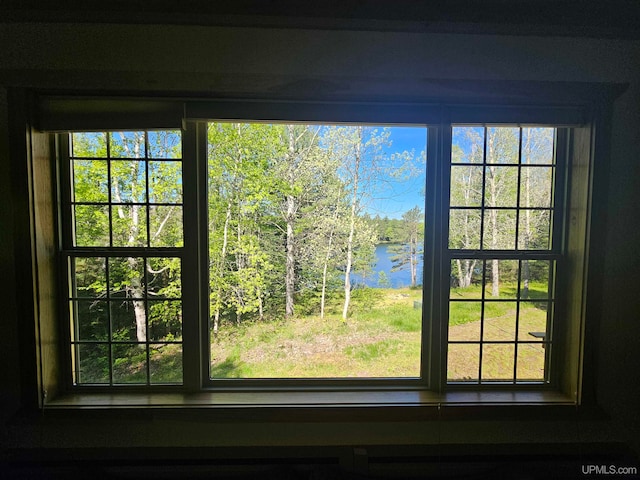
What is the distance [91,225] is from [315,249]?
125 centimetres

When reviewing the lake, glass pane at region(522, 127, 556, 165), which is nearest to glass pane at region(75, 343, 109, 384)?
the lake

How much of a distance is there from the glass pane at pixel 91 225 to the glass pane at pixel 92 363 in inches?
22.8

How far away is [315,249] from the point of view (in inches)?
64.9

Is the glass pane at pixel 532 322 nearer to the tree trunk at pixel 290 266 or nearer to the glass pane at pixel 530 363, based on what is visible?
the glass pane at pixel 530 363

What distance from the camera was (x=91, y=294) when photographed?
1598mm

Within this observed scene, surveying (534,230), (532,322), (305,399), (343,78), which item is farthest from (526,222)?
(305,399)

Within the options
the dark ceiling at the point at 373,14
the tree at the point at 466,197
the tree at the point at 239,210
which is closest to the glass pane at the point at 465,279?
the tree at the point at 466,197

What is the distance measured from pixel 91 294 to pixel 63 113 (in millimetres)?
946

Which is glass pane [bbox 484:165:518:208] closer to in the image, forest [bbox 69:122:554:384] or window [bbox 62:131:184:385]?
forest [bbox 69:122:554:384]

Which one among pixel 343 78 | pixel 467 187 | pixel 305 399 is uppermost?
pixel 343 78

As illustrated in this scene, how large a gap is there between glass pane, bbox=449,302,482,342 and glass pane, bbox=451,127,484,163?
826 mm

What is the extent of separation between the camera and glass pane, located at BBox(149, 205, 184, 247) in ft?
5.17

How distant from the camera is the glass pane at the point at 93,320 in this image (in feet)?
5.24

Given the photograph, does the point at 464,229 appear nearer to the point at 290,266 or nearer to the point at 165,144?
the point at 290,266
